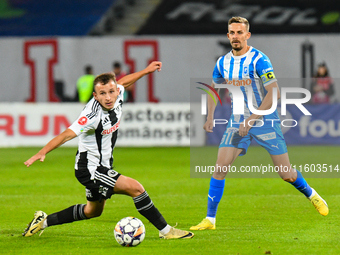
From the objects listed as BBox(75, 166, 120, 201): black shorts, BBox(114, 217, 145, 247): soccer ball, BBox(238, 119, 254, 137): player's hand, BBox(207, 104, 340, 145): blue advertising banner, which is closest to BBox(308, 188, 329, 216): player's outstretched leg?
BBox(238, 119, 254, 137): player's hand

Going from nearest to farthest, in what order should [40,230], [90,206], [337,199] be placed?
1. [90,206]
2. [40,230]
3. [337,199]

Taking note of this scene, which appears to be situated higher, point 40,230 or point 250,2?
point 250,2

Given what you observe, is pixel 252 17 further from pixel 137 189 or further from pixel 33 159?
pixel 33 159

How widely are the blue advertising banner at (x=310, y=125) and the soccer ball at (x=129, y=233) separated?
10.3 m

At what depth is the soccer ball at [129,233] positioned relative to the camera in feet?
17.1

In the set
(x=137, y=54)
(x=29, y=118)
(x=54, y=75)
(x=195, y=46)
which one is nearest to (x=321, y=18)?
(x=195, y=46)

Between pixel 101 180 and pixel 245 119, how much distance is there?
170cm

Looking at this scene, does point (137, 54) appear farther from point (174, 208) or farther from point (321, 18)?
point (174, 208)

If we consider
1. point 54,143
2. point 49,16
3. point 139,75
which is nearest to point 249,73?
point 139,75

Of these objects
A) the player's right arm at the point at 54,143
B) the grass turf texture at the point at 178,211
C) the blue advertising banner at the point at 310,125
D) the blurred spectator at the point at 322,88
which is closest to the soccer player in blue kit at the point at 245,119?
the grass turf texture at the point at 178,211

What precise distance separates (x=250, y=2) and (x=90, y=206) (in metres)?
16.6

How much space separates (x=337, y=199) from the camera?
787 centimetres

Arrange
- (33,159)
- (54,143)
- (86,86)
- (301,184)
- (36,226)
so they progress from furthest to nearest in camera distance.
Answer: (86,86), (301,184), (36,226), (54,143), (33,159)

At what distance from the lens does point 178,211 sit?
23.5 feet
